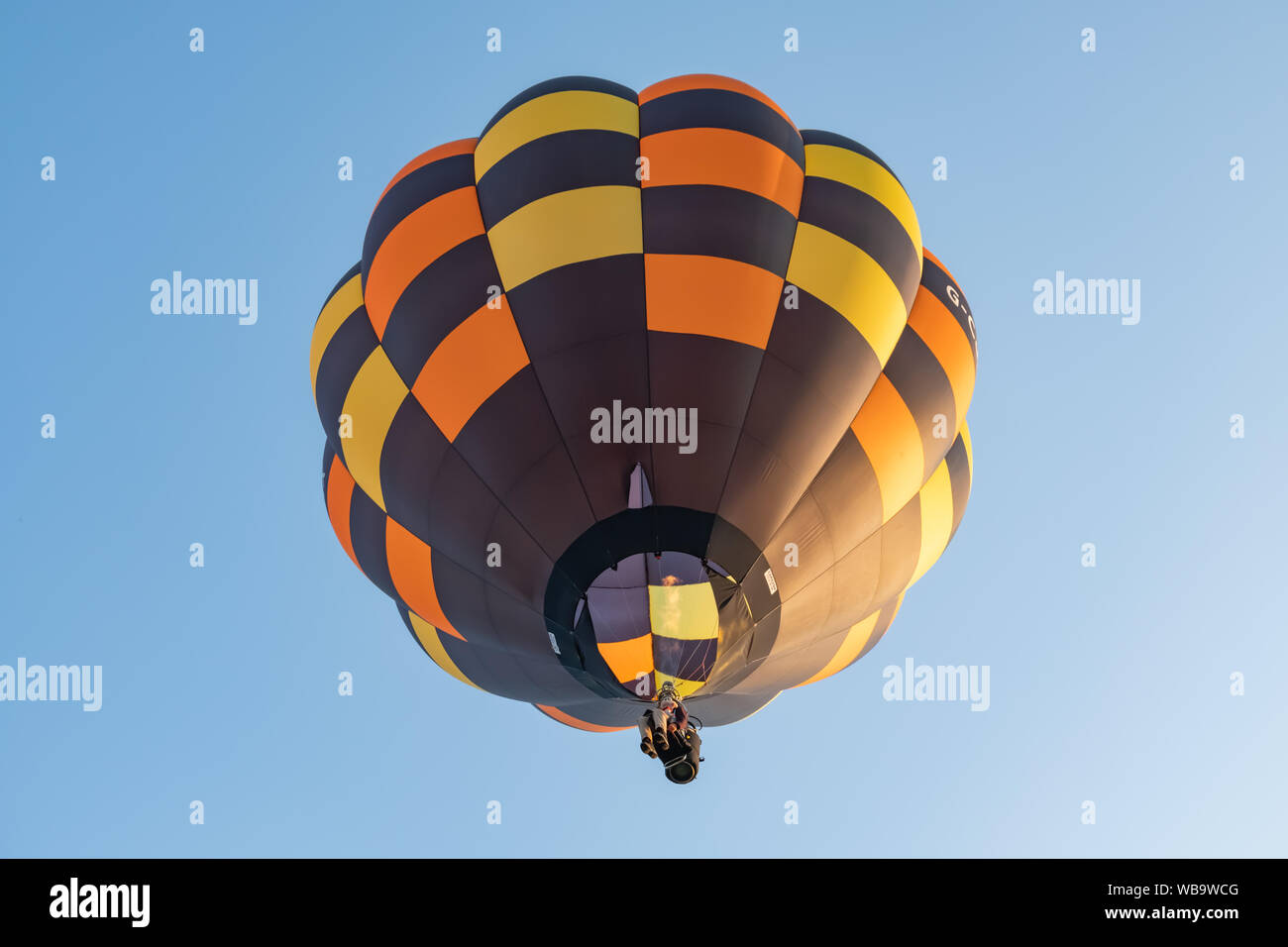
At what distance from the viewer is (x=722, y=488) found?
6.01 m

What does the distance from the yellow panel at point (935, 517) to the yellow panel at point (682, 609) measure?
97.0 inches

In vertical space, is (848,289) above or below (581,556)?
above

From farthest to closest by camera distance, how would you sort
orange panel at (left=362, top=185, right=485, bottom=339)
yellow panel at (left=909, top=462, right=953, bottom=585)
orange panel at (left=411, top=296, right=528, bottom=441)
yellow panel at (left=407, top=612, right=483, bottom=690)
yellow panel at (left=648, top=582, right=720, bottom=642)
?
yellow panel at (left=407, top=612, right=483, bottom=690), yellow panel at (left=909, top=462, right=953, bottom=585), orange panel at (left=362, top=185, right=485, bottom=339), orange panel at (left=411, top=296, right=528, bottom=441), yellow panel at (left=648, top=582, right=720, bottom=642)

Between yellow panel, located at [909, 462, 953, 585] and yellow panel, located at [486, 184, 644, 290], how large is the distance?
2.90 meters

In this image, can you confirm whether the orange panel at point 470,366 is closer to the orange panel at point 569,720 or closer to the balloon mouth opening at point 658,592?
the balloon mouth opening at point 658,592

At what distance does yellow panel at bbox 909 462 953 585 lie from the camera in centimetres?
765

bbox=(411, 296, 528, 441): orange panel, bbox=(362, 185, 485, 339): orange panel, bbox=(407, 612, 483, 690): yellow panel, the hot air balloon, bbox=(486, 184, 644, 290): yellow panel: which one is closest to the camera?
the hot air balloon

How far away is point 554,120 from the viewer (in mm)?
7117

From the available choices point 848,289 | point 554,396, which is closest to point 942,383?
point 848,289

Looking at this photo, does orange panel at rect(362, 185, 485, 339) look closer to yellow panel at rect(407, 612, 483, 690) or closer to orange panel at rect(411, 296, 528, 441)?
orange panel at rect(411, 296, 528, 441)

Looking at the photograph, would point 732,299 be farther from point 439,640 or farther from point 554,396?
point 439,640

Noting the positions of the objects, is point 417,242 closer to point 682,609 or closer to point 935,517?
point 682,609

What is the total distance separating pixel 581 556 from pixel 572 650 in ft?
2.13

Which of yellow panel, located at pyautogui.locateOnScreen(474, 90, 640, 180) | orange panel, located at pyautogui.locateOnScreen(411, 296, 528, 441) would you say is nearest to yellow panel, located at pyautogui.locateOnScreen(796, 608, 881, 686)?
orange panel, located at pyautogui.locateOnScreen(411, 296, 528, 441)
